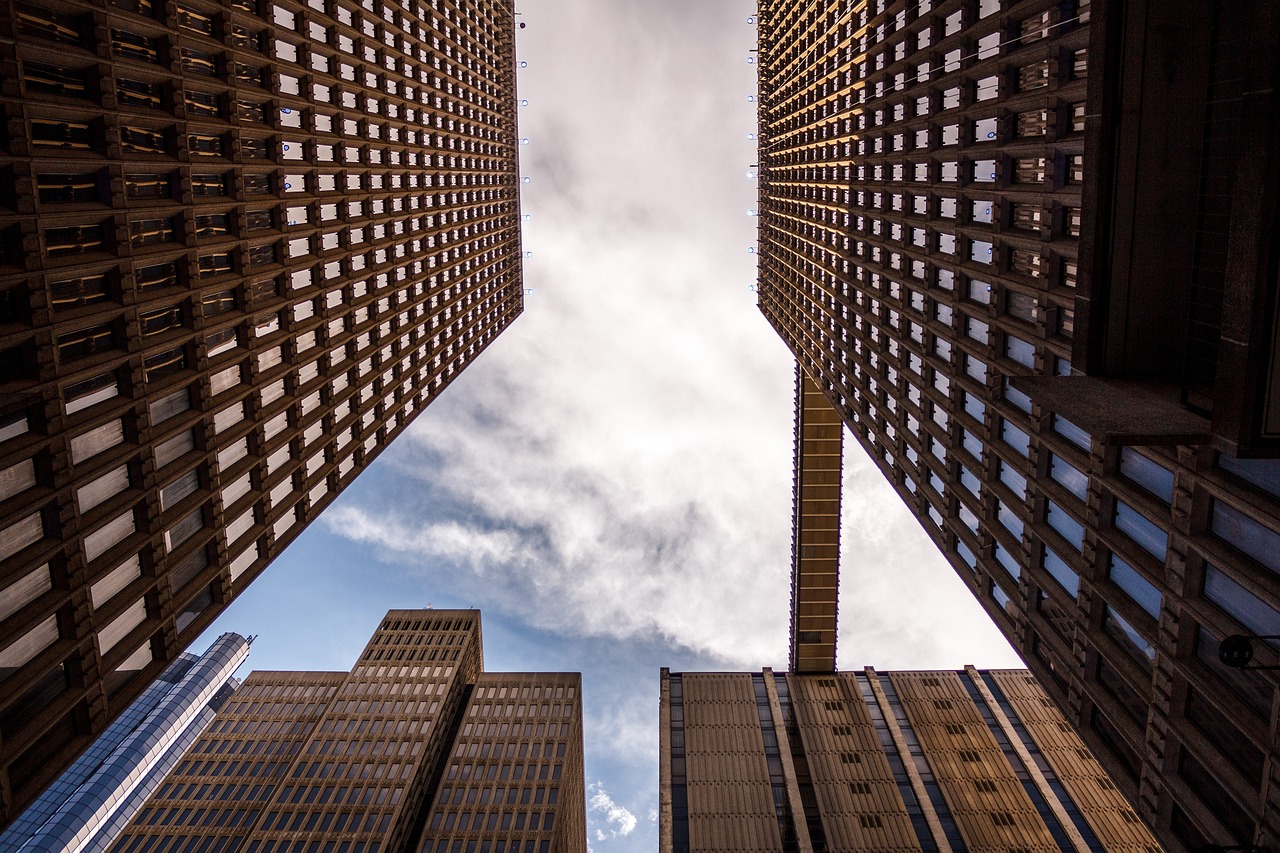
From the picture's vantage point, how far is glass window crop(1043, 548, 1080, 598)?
22.9 meters

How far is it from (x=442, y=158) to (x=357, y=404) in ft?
92.3

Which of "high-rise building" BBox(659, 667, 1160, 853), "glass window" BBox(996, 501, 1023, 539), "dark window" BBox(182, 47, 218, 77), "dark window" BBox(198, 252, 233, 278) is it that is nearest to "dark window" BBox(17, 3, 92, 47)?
"dark window" BBox(182, 47, 218, 77)

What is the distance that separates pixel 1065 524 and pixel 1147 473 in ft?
16.3

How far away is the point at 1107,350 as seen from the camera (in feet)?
61.3

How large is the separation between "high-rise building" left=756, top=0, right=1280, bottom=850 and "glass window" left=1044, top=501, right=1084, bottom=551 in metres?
0.15

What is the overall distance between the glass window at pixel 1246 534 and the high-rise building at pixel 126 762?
13288 centimetres

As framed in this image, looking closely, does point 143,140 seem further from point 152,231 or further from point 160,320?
point 160,320

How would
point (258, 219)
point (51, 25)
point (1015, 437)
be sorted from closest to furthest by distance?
point (51, 25) → point (1015, 437) → point (258, 219)

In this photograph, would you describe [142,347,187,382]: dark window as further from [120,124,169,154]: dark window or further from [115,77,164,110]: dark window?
[115,77,164,110]: dark window

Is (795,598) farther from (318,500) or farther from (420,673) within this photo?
(420,673)

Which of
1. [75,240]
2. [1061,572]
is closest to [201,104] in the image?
[75,240]

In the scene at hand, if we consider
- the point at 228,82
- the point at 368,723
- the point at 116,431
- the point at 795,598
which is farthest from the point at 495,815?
the point at 228,82

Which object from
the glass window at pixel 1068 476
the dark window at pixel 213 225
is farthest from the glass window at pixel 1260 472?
the dark window at pixel 213 225

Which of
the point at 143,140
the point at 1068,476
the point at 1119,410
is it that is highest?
the point at 143,140
